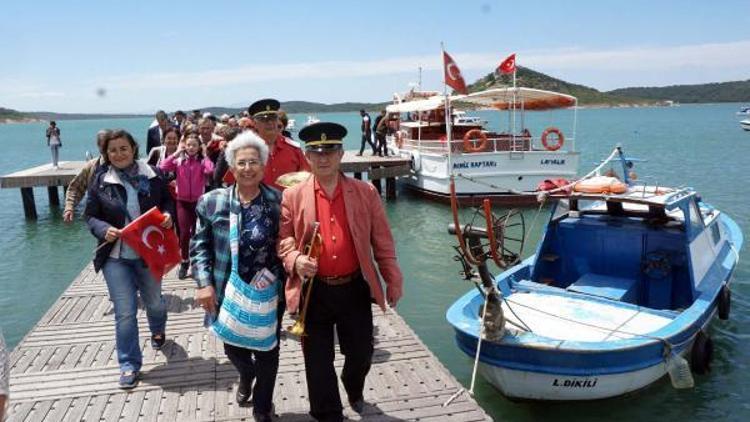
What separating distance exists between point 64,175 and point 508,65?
13.8m

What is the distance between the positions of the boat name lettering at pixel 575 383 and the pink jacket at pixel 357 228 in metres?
2.83

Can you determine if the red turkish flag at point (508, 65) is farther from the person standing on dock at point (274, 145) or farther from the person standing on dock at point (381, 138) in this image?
the person standing on dock at point (274, 145)

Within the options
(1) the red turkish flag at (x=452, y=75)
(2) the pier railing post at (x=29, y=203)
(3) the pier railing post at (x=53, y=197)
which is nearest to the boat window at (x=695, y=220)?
(1) the red turkish flag at (x=452, y=75)

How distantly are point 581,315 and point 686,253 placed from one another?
167cm

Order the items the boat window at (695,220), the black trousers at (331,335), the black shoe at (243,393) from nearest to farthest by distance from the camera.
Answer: the black trousers at (331,335)
the black shoe at (243,393)
the boat window at (695,220)

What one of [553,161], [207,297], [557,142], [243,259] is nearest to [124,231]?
[207,297]

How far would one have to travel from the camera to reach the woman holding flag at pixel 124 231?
189 inches

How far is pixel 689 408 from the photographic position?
677 centimetres

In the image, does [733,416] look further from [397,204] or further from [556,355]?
[397,204]

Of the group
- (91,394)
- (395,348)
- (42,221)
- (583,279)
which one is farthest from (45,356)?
(42,221)

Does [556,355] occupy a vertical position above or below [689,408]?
above

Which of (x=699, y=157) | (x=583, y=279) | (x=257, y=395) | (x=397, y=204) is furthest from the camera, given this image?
(x=699, y=157)

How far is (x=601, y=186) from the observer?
745 centimetres

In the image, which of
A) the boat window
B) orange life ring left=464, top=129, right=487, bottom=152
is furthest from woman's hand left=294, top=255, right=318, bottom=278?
orange life ring left=464, top=129, right=487, bottom=152
